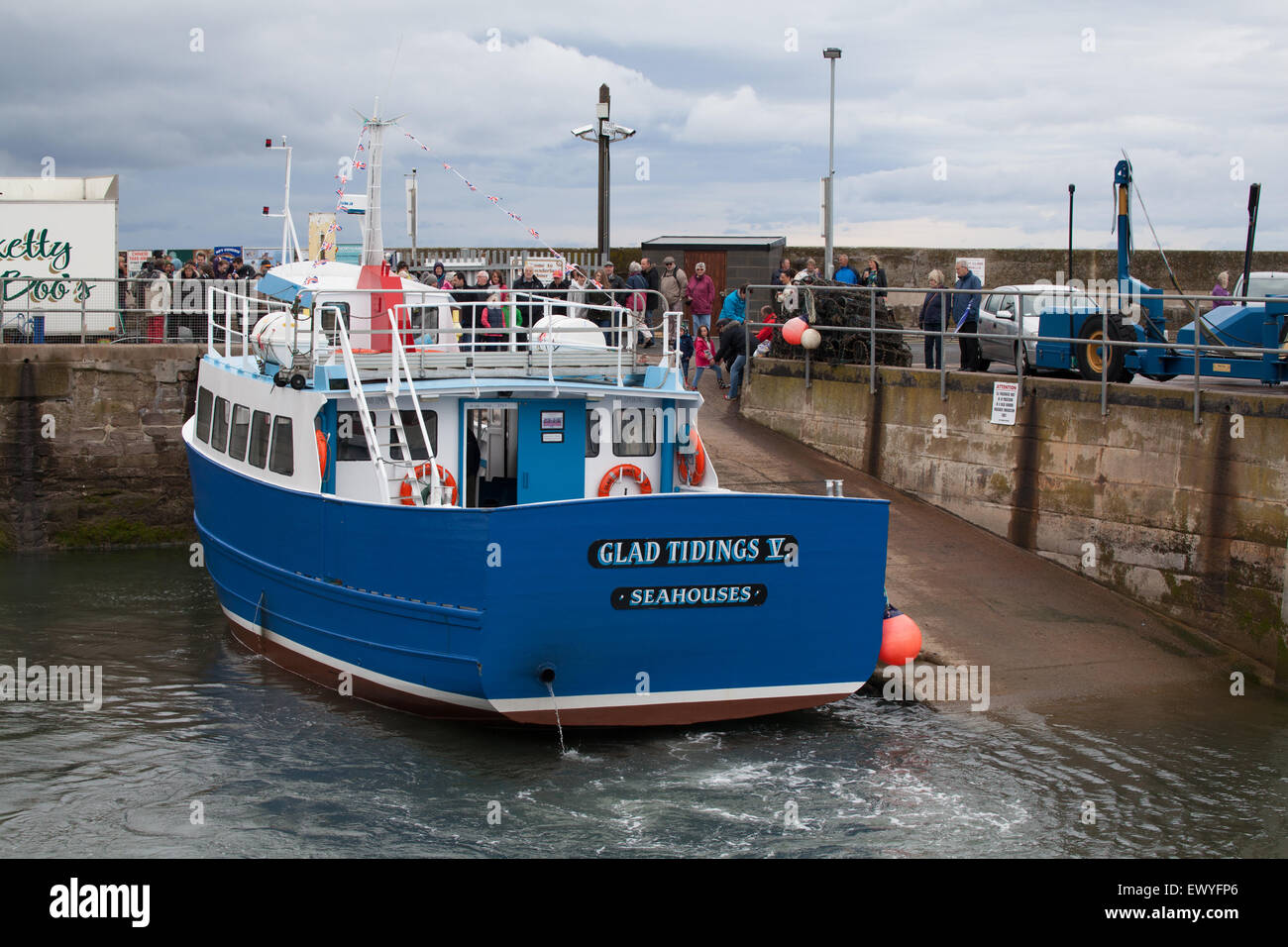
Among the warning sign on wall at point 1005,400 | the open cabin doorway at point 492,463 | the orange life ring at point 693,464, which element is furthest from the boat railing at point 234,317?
the warning sign on wall at point 1005,400

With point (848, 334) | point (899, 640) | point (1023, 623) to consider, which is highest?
point (848, 334)

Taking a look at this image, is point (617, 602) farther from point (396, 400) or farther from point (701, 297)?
point (701, 297)

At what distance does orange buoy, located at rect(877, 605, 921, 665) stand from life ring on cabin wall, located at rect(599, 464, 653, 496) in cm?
272

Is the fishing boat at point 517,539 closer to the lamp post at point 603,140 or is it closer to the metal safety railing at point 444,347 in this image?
the metal safety railing at point 444,347

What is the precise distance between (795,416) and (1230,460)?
21.4 ft

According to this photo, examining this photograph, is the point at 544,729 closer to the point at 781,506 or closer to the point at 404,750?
the point at 404,750

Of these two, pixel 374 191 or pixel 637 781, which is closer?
pixel 637 781

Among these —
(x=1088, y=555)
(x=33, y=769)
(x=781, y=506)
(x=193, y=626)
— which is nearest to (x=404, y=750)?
(x=33, y=769)

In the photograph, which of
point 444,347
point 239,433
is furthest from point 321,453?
point 239,433

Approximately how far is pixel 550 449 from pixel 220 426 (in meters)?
4.36

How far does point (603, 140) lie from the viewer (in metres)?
22.3

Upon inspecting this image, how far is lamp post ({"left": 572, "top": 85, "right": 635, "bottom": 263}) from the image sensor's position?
2206 centimetres

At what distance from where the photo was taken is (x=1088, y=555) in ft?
48.0

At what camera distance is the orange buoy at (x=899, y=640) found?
11.8 meters
